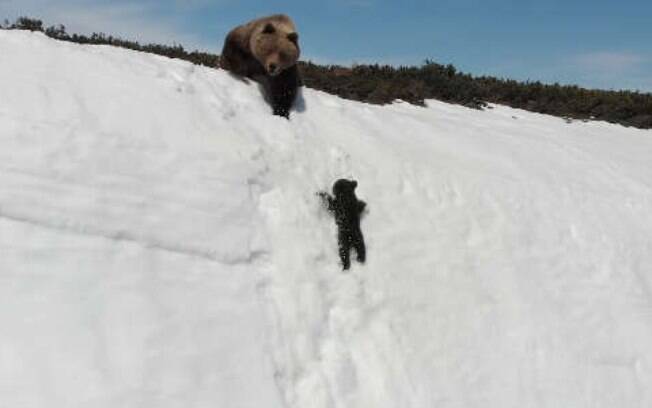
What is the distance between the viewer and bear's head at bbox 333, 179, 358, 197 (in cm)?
680

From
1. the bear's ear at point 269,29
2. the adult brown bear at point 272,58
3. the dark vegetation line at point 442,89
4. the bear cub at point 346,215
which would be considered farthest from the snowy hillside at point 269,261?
the dark vegetation line at point 442,89

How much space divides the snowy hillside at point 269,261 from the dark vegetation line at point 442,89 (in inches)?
193

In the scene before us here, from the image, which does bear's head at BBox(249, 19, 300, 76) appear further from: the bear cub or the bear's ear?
the bear cub

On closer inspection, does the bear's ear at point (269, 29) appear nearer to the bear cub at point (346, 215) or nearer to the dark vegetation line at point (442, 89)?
the bear cub at point (346, 215)

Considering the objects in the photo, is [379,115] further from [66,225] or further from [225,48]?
[66,225]

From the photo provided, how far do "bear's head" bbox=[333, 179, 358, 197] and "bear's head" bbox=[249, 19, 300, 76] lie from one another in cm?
158

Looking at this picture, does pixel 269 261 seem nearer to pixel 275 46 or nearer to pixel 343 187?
pixel 343 187

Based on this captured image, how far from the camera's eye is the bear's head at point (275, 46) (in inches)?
302

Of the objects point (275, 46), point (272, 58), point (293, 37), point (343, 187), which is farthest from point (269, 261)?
point (293, 37)

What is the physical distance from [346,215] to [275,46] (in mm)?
2386

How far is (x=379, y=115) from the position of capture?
9.30 metres

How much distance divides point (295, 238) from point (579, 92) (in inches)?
630

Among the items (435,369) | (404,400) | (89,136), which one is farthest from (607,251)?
(89,136)

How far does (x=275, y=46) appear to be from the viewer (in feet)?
25.7
